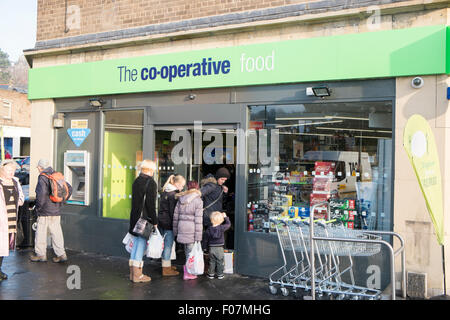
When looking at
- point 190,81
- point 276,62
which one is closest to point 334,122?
point 276,62

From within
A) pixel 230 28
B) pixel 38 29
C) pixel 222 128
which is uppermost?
pixel 38 29

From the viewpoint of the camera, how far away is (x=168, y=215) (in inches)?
266

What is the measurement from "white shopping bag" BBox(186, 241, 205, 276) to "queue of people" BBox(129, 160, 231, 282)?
9cm

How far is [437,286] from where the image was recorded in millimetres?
5574

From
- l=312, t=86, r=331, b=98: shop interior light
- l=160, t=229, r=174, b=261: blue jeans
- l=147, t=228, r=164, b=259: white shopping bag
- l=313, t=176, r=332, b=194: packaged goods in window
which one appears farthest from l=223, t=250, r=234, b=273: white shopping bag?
l=312, t=86, r=331, b=98: shop interior light

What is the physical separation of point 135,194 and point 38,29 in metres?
5.29

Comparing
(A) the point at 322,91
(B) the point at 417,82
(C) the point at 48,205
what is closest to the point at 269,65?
(A) the point at 322,91

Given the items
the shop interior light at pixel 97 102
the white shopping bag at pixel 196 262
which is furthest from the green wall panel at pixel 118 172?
the white shopping bag at pixel 196 262

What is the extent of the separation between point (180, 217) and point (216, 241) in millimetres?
638

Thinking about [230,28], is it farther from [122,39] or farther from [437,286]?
[437,286]

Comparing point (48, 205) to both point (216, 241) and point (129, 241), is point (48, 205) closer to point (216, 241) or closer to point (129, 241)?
point (129, 241)

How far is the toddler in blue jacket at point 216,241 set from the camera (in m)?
6.47

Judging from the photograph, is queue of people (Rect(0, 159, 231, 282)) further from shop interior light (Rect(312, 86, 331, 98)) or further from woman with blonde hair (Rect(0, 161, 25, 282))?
shop interior light (Rect(312, 86, 331, 98))

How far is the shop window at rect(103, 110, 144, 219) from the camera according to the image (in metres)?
8.29
